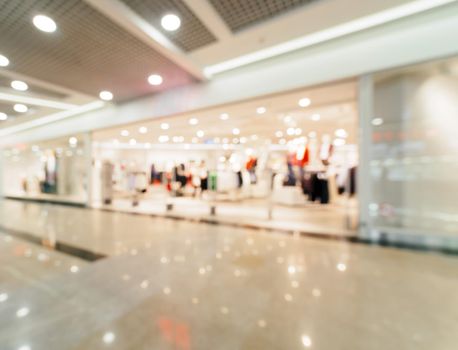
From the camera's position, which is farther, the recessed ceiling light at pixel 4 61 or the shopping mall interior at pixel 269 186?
the recessed ceiling light at pixel 4 61

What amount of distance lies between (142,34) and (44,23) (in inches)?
46.2

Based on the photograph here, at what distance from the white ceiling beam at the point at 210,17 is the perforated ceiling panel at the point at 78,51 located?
101cm

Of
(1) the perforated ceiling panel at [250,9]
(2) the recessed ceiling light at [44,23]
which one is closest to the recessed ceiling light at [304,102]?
(1) the perforated ceiling panel at [250,9]

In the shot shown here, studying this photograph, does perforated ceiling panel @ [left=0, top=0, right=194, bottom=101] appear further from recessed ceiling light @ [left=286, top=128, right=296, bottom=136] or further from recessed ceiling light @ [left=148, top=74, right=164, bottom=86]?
recessed ceiling light @ [left=286, top=128, right=296, bottom=136]

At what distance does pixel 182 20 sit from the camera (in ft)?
9.16

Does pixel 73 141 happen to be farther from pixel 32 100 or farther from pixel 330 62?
pixel 330 62

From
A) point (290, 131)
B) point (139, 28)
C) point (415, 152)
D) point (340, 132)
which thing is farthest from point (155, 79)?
point (340, 132)

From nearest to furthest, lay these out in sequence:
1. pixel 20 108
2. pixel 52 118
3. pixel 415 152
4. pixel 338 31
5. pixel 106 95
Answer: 1. pixel 338 31
2. pixel 415 152
3. pixel 106 95
4. pixel 20 108
5. pixel 52 118

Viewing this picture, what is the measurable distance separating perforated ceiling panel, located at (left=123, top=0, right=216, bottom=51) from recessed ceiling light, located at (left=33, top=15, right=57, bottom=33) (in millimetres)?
1043

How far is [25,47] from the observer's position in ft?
10.5

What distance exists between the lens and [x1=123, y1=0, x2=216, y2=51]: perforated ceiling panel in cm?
252

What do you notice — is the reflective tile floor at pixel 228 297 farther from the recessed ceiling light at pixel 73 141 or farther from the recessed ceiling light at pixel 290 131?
the recessed ceiling light at pixel 290 131

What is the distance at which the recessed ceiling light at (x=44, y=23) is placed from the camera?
2.60 metres

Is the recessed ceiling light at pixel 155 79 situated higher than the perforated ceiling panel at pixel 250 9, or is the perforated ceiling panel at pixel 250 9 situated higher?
the perforated ceiling panel at pixel 250 9
